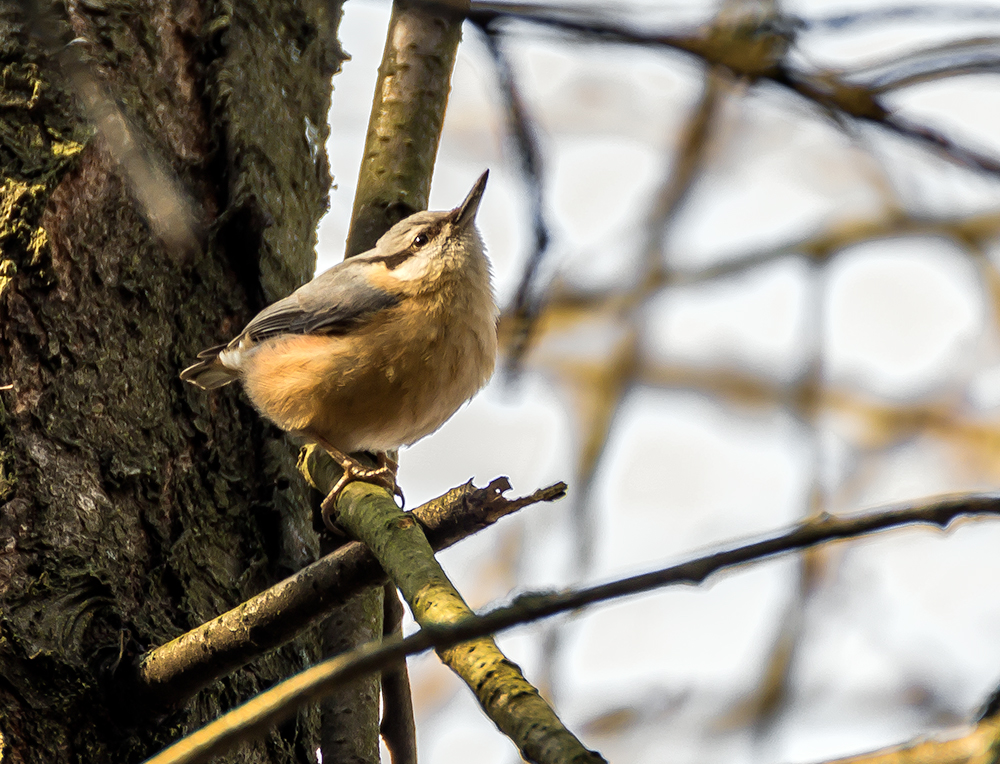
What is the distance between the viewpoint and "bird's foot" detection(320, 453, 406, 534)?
7.22ft

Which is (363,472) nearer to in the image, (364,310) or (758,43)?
(364,310)

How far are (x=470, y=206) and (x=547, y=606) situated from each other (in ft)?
8.18

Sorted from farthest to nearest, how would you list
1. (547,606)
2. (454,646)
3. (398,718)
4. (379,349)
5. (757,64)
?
(379,349) → (398,718) → (454,646) → (757,64) → (547,606)

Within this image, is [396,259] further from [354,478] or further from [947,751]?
[947,751]

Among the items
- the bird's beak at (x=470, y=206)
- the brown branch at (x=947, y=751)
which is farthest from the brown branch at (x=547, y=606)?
the bird's beak at (x=470, y=206)

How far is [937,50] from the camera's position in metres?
1.14

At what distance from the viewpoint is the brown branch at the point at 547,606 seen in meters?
0.92

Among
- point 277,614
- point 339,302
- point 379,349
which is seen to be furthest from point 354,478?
point 339,302

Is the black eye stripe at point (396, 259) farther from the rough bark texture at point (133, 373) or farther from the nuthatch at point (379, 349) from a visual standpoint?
the rough bark texture at point (133, 373)

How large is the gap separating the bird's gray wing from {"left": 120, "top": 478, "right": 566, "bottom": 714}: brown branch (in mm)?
1223

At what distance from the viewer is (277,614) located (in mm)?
1790

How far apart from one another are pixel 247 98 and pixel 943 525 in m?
2.27

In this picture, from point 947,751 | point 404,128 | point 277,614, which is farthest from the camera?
point 404,128

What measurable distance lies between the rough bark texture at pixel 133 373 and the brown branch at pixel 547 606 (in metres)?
1.04
